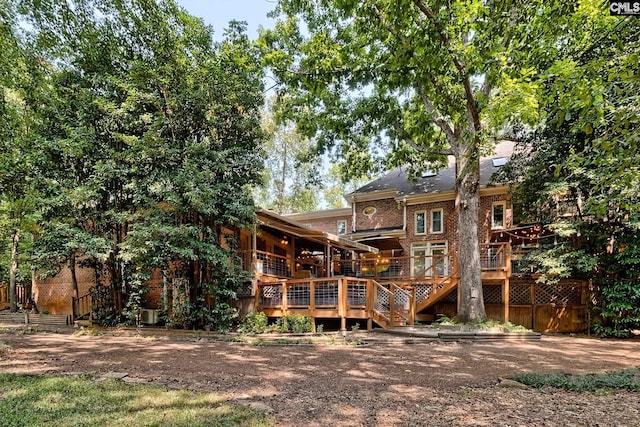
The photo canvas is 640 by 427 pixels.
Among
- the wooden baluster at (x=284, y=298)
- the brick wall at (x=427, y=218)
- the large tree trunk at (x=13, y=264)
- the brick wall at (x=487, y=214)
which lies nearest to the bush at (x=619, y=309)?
the brick wall at (x=487, y=214)

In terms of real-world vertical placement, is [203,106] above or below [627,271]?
above

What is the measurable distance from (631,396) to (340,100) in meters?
12.0

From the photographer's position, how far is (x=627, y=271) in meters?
10.8

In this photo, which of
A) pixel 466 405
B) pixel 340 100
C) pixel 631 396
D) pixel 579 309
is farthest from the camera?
pixel 340 100

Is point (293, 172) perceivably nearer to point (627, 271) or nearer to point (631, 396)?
point (627, 271)

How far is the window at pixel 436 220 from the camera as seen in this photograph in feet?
61.1

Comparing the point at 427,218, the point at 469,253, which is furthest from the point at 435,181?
the point at 469,253

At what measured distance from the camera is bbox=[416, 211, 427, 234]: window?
19016 millimetres

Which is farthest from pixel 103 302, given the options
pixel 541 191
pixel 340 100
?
pixel 541 191

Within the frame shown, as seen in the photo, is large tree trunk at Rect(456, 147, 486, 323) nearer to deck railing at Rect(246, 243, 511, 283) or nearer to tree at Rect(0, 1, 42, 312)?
deck railing at Rect(246, 243, 511, 283)

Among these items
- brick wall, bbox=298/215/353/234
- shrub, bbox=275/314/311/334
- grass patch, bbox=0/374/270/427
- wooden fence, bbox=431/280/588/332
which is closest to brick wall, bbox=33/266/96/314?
shrub, bbox=275/314/311/334

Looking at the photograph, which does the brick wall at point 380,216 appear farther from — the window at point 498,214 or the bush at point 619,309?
the bush at point 619,309

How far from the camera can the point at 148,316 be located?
1282cm

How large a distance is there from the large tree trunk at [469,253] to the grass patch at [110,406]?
9.27m
